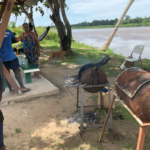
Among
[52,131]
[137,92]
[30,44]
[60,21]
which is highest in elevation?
[60,21]

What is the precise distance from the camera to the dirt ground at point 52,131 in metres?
2.42

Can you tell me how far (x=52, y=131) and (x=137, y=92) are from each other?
186 cm

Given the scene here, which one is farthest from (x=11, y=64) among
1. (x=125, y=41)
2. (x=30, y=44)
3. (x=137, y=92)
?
(x=125, y=41)

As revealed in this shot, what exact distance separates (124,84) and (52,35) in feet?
57.5

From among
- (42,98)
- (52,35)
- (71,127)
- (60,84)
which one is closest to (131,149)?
(71,127)

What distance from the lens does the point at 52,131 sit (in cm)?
277

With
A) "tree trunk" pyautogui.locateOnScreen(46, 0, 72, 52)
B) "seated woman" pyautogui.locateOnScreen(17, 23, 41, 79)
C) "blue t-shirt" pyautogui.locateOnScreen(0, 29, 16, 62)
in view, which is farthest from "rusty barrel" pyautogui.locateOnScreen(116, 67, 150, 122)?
"tree trunk" pyautogui.locateOnScreen(46, 0, 72, 52)

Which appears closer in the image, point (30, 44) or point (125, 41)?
point (30, 44)

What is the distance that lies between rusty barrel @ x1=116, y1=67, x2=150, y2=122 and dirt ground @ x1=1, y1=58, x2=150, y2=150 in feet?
3.47

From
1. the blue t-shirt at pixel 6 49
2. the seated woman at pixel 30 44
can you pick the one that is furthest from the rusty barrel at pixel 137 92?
the seated woman at pixel 30 44

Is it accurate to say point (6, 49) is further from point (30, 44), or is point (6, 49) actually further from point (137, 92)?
point (137, 92)

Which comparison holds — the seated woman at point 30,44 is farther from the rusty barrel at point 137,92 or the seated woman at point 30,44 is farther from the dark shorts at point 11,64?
the rusty barrel at point 137,92

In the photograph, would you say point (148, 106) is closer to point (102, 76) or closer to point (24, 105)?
point (102, 76)

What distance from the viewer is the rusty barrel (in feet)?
4.80
